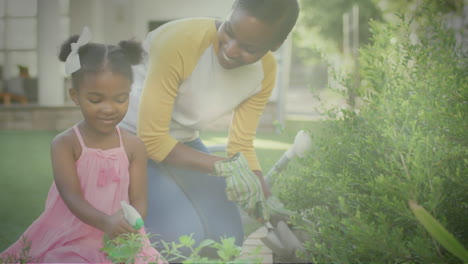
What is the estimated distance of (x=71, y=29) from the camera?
7.02 m

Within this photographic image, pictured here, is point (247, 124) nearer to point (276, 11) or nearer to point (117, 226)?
point (276, 11)

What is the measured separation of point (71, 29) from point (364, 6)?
10.5 meters

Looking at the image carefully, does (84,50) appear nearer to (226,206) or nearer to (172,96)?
(172,96)

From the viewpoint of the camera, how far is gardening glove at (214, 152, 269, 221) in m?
1.79

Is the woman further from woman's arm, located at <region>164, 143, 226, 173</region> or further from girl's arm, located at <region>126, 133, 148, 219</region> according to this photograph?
girl's arm, located at <region>126, 133, 148, 219</region>

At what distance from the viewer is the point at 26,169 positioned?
4.20 metres

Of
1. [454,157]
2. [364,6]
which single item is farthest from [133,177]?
[364,6]

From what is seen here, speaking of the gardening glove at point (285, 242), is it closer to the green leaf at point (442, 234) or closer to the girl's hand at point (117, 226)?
the girl's hand at point (117, 226)

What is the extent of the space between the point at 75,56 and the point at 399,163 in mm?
892

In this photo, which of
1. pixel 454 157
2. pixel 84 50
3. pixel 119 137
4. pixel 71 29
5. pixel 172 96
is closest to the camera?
pixel 454 157

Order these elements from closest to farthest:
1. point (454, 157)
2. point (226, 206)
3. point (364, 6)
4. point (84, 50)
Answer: point (454, 157) < point (84, 50) < point (226, 206) < point (364, 6)

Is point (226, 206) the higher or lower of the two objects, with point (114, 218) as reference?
lower

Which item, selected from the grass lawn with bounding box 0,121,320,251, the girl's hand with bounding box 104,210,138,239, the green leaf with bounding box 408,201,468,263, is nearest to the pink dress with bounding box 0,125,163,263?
the girl's hand with bounding box 104,210,138,239

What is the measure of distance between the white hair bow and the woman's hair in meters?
0.52
